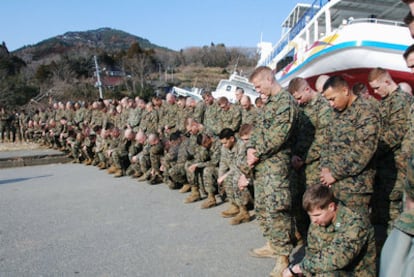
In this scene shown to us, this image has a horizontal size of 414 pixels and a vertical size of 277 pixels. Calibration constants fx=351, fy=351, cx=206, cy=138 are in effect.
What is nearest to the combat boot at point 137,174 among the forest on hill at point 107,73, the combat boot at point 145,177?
the combat boot at point 145,177

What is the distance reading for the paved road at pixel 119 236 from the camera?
3531 millimetres

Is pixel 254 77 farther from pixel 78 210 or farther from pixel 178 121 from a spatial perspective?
pixel 178 121

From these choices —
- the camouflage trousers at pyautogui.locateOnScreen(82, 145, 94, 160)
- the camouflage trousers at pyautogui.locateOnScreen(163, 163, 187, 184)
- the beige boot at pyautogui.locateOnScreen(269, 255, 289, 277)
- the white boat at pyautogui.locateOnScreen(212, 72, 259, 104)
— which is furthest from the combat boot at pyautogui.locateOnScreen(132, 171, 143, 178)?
the white boat at pyautogui.locateOnScreen(212, 72, 259, 104)

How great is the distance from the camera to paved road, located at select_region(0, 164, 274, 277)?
139 inches

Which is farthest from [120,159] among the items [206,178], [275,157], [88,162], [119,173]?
[275,157]

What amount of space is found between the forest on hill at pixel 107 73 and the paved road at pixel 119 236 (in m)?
22.7

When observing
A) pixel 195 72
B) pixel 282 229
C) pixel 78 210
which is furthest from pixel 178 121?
pixel 195 72

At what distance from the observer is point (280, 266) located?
325cm

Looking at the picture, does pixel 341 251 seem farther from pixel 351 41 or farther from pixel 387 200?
pixel 351 41

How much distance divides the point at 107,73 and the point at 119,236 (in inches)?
1853

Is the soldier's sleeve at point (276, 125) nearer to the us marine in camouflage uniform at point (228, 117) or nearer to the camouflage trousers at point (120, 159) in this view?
the us marine in camouflage uniform at point (228, 117)

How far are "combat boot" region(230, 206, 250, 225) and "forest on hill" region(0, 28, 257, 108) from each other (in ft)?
82.5

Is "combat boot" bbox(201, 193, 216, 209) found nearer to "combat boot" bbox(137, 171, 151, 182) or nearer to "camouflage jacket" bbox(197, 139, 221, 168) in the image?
"camouflage jacket" bbox(197, 139, 221, 168)

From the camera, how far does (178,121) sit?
30.9ft
